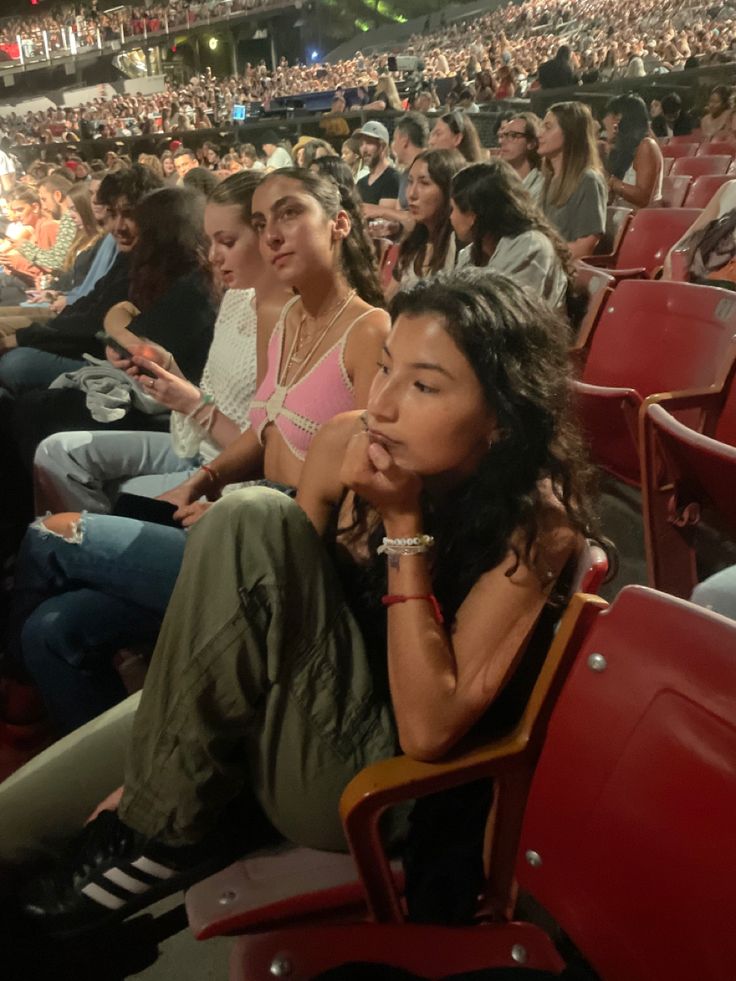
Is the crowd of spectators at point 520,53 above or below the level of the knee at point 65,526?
above

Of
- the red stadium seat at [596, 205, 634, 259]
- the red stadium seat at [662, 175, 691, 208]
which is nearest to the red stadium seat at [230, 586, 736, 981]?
the red stadium seat at [596, 205, 634, 259]

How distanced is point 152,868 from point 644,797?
2.14 feet

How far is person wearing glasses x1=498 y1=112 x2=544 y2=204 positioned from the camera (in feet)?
12.7

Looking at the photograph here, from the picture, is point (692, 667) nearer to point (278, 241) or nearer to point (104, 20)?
point (278, 241)

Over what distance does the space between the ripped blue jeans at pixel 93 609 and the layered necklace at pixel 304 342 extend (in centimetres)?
41

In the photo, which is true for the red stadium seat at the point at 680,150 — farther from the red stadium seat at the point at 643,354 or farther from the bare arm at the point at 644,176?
the red stadium seat at the point at 643,354

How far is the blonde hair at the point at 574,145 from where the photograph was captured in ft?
11.6

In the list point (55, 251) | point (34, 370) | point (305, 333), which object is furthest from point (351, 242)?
point (55, 251)

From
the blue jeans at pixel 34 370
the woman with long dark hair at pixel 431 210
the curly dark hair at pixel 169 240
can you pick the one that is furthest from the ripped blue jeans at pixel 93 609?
the woman with long dark hair at pixel 431 210

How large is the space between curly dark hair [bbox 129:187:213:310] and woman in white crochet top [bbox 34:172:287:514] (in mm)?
433

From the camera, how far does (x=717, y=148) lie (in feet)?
19.1

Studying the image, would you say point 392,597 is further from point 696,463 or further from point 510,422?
point 696,463

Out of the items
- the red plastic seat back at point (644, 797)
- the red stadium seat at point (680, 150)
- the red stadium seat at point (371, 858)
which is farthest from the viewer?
the red stadium seat at point (680, 150)

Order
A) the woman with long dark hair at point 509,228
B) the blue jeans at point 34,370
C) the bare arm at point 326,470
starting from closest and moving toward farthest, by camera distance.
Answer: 1. the bare arm at point 326,470
2. the woman with long dark hair at point 509,228
3. the blue jeans at point 34,370
